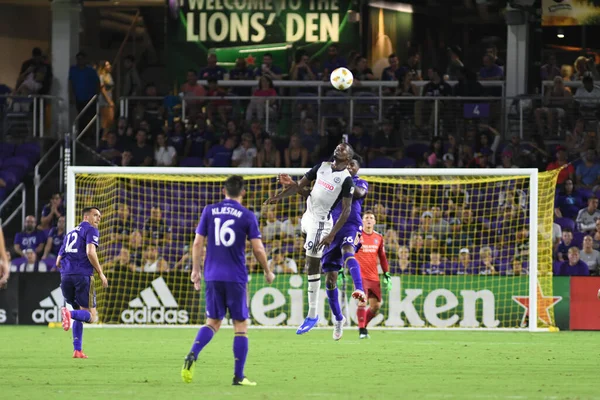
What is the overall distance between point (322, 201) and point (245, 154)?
9.42 m

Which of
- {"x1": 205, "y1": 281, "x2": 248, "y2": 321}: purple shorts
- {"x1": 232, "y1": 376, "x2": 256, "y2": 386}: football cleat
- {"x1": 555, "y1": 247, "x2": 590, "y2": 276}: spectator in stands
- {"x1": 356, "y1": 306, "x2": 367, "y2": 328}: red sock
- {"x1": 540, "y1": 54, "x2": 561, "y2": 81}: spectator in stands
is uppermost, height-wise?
{"x1": 540, "y1": 54, "x2": 561, "y2": 81}: spectator in stands

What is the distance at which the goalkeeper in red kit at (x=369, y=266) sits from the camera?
18469mm

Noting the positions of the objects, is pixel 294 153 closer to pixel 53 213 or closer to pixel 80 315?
pixel 53 213

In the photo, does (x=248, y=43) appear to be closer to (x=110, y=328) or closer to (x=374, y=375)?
(x=110, y=328)

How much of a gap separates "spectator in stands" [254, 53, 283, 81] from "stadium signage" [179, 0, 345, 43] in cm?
177

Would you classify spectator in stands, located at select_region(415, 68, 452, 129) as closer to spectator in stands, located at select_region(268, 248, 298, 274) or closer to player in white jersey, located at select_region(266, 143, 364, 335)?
spectator in stands, located at select_region(268, 248, 298, 274)

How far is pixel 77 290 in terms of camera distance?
50.3 feet

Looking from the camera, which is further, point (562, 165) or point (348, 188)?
point (562, 165)

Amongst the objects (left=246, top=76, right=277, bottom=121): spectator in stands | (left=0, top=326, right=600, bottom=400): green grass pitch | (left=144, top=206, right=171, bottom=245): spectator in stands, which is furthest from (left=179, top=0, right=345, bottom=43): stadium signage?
(left=0, top=326, right=600, bottom=400): green grass pitch

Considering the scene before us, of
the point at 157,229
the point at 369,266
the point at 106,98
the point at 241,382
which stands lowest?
the point at 241,382

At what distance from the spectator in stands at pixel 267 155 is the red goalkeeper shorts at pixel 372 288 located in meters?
6.08

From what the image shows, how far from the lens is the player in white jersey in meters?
14.9

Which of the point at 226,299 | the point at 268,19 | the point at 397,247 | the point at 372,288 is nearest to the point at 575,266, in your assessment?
the point at 397,247

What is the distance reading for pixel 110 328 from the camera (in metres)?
21.6
